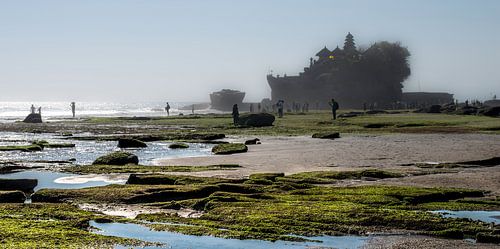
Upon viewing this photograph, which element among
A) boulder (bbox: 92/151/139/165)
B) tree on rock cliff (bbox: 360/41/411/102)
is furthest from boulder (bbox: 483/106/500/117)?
tree on rock cliff (bbox: 360/41/411/102)

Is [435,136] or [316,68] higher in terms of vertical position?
[316,68]

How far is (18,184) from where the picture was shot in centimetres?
1933

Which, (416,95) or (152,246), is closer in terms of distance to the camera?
(152,246)

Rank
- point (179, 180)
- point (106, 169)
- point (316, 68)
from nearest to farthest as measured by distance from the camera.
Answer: point (179, 180), point (106, 169), point (316, 68)

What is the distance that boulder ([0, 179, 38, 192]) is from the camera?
748 inches

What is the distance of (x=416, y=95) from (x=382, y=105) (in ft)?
104

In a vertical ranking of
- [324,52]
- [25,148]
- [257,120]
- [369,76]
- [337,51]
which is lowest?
[25,148]

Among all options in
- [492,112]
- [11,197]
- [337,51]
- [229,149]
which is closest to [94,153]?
[229,149]

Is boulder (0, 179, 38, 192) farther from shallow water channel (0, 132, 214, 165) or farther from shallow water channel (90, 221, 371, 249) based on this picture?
shallow water channel (0, 132, 214, 165)

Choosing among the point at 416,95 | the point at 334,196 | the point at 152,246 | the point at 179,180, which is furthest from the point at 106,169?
the point at 416,95

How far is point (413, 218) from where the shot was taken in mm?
13164

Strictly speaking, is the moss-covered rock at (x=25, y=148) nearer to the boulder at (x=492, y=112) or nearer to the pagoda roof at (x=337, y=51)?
the boulder at (x=492, y=112)

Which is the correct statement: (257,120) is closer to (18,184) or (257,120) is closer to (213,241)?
(18,184)

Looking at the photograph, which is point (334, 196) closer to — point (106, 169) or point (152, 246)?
point (152, 246)
